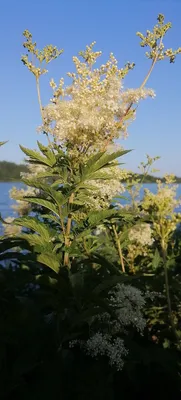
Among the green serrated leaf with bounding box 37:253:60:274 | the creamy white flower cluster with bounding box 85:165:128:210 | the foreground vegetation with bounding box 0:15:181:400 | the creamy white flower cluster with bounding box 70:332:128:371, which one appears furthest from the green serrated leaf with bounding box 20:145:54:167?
the creamy white flower cluster with bounding box 70:332:128:371

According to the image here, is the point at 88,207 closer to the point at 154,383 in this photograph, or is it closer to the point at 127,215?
the point at 127,215

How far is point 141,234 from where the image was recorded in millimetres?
4895

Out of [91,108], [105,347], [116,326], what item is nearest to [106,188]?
[91,108]

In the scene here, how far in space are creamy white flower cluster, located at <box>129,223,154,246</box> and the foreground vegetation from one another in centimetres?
25

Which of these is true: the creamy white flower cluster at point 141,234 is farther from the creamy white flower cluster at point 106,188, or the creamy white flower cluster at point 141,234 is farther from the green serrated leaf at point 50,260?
the green serrated leaf at point 50,260

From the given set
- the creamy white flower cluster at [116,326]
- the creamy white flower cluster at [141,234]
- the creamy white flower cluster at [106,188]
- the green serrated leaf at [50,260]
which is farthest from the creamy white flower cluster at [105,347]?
the creamy white flower cluster at [141,234]

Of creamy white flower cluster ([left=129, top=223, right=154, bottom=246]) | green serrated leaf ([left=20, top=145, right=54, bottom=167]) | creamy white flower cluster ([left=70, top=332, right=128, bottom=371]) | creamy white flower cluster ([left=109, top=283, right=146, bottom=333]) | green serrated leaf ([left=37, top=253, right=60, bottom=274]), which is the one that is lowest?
creamy white flower cluster ([left=70, top=332, right=128, bottom=371])

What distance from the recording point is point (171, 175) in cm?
415

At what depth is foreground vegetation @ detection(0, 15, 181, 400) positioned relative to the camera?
8.80 ft

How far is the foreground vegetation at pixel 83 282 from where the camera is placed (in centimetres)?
268

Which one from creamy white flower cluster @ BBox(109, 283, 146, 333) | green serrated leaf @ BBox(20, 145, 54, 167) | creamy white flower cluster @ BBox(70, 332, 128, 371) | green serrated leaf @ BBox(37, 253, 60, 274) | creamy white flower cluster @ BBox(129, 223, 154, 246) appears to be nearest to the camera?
creamy white flower cluster @ BBox(70, 332, 128, 371)

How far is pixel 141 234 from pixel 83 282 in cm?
225

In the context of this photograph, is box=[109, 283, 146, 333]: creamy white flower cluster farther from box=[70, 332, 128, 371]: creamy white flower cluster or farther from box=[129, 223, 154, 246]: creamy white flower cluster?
box=[129, 223, 154, 246]: creamy white flower cluster

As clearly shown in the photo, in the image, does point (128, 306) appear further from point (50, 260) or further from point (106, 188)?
point (106, 188)
